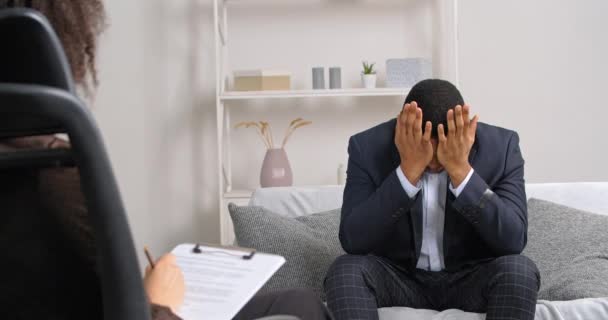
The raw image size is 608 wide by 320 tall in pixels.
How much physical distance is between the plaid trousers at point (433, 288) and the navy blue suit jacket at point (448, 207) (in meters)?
0.05

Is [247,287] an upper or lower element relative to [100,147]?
lower

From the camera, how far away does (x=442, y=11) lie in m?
3.59

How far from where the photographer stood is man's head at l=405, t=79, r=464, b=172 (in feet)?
6.01

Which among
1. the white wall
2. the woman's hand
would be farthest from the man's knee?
the white wall

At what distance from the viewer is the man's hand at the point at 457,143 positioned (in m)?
1.80

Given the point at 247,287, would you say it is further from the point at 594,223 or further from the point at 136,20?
the point at 136,20

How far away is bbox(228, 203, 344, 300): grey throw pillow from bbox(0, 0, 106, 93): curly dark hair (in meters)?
1.36

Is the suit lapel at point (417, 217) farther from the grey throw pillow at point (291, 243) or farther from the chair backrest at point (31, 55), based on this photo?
the chair backrest at point (31, 55)

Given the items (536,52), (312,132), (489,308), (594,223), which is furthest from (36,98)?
(536,52)

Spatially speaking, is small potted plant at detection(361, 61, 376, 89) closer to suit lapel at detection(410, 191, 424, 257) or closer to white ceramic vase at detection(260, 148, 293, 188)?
white ceramic vase at detection(260, 148, 293, 188)

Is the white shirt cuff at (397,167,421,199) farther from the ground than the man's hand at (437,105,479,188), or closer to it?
closer to it

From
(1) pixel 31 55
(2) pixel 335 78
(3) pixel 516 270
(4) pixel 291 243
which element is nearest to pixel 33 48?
(1) pixel 31 55

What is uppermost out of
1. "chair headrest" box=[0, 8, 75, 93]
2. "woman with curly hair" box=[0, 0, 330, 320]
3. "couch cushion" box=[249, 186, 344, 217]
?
"chair headrest" box=[0, 8, 75, 93]

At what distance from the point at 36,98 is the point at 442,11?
325cm
